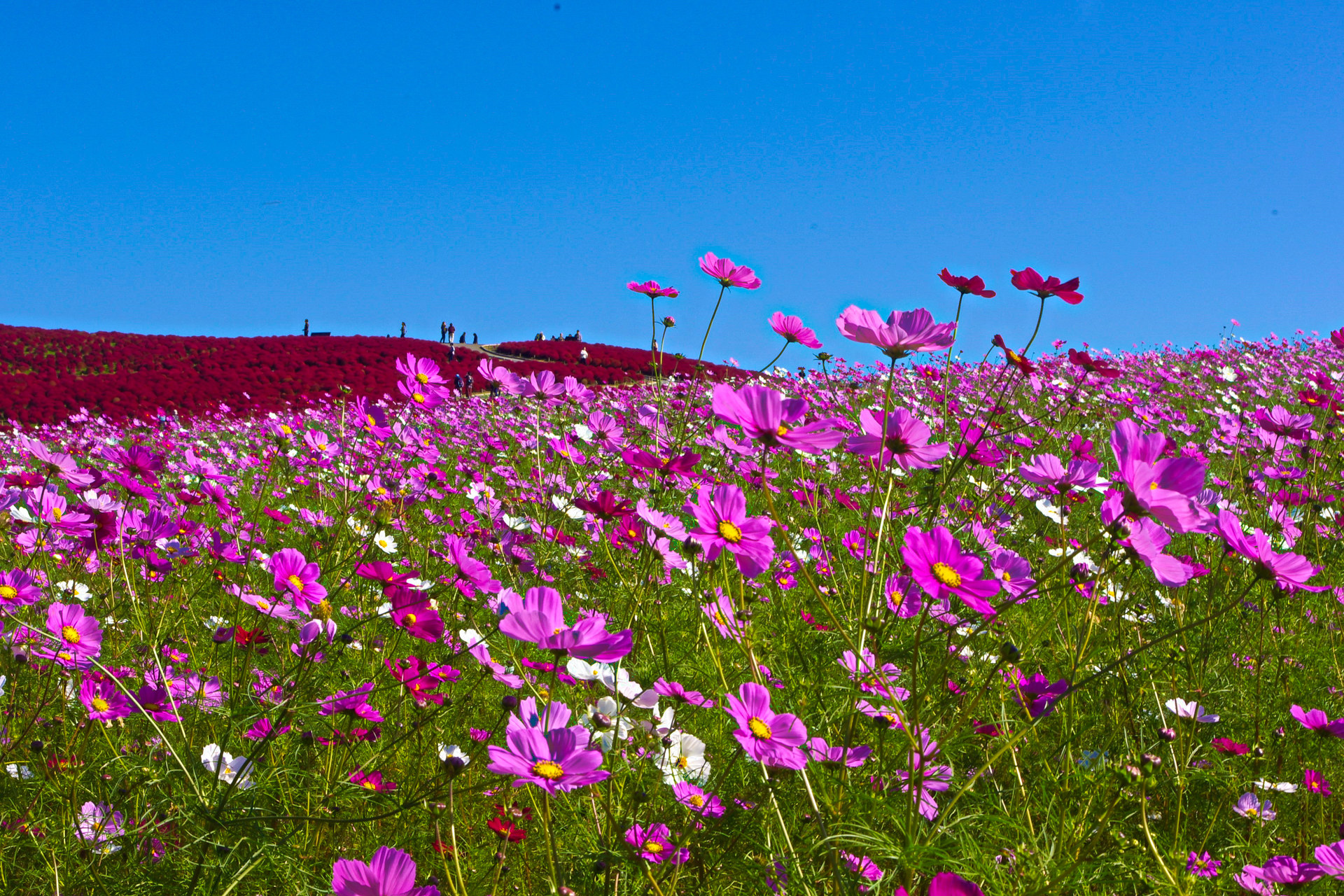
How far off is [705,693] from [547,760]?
115cm

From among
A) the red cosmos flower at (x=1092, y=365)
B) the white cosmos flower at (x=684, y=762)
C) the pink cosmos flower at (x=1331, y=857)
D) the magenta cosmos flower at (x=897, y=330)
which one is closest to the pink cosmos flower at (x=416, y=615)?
the white cosmos flower at (x=684, y=762)

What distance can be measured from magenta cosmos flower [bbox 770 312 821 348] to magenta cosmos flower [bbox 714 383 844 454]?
55 centimetres

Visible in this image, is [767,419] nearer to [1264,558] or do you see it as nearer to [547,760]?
[547,760]

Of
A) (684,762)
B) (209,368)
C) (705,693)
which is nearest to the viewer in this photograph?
(684,762)

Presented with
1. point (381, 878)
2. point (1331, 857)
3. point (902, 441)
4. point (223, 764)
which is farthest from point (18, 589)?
point (1331, 857)

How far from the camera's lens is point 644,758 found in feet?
3.72

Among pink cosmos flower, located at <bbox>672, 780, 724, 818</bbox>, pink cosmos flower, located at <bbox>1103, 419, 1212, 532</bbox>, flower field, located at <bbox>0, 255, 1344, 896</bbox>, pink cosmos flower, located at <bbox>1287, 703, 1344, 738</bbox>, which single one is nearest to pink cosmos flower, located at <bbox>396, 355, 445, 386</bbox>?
flower field, located at <bbox>0, 255, 1344, 896</bbox>

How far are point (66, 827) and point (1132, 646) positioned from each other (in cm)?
216

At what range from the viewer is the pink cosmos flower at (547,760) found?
786 mm

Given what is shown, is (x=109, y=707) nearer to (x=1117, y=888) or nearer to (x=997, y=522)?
(x=1117, y=888)

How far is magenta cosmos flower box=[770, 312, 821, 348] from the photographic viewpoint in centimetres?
155

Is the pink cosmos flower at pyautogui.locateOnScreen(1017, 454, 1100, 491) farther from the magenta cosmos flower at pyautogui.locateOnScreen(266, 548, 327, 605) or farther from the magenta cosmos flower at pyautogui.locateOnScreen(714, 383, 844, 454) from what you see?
the magenta cosmos flower at pyautogui.locateOnScreen(266, 548, 327, 605)

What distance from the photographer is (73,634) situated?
1.43 meters

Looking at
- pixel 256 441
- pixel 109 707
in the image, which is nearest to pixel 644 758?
pixel 109 707
